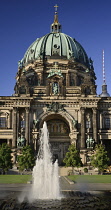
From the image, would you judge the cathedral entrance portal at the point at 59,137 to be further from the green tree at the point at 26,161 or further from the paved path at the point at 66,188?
the paved path at the point at 66,188

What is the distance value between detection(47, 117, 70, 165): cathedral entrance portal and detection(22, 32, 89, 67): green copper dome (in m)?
21.7

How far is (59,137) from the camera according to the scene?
68.6 m

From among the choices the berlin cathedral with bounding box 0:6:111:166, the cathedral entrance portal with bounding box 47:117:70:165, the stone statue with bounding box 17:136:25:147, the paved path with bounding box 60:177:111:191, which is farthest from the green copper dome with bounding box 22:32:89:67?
the paved path with bounding box 60:177:111:191

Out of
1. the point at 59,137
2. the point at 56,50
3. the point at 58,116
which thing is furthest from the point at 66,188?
the point at 56,50

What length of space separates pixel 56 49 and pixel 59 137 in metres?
28.8

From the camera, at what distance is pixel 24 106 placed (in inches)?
2534

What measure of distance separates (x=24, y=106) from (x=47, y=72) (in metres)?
18.2

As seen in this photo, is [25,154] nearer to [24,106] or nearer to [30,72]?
[24,106]

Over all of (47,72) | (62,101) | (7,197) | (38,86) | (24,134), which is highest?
(47,72)

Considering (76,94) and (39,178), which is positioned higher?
(76,94)

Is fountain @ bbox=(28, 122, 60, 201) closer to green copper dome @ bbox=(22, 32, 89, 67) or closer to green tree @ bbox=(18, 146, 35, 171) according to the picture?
green tree @ bbox=(18, 146, 35, 171)

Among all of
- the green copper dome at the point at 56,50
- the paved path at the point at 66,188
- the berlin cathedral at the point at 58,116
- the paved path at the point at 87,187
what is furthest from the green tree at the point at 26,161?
the green copper dome at the point at 56,50

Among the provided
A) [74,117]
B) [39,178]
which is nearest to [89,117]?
[74,117]

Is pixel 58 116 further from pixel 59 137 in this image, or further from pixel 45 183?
pixel 45 183
